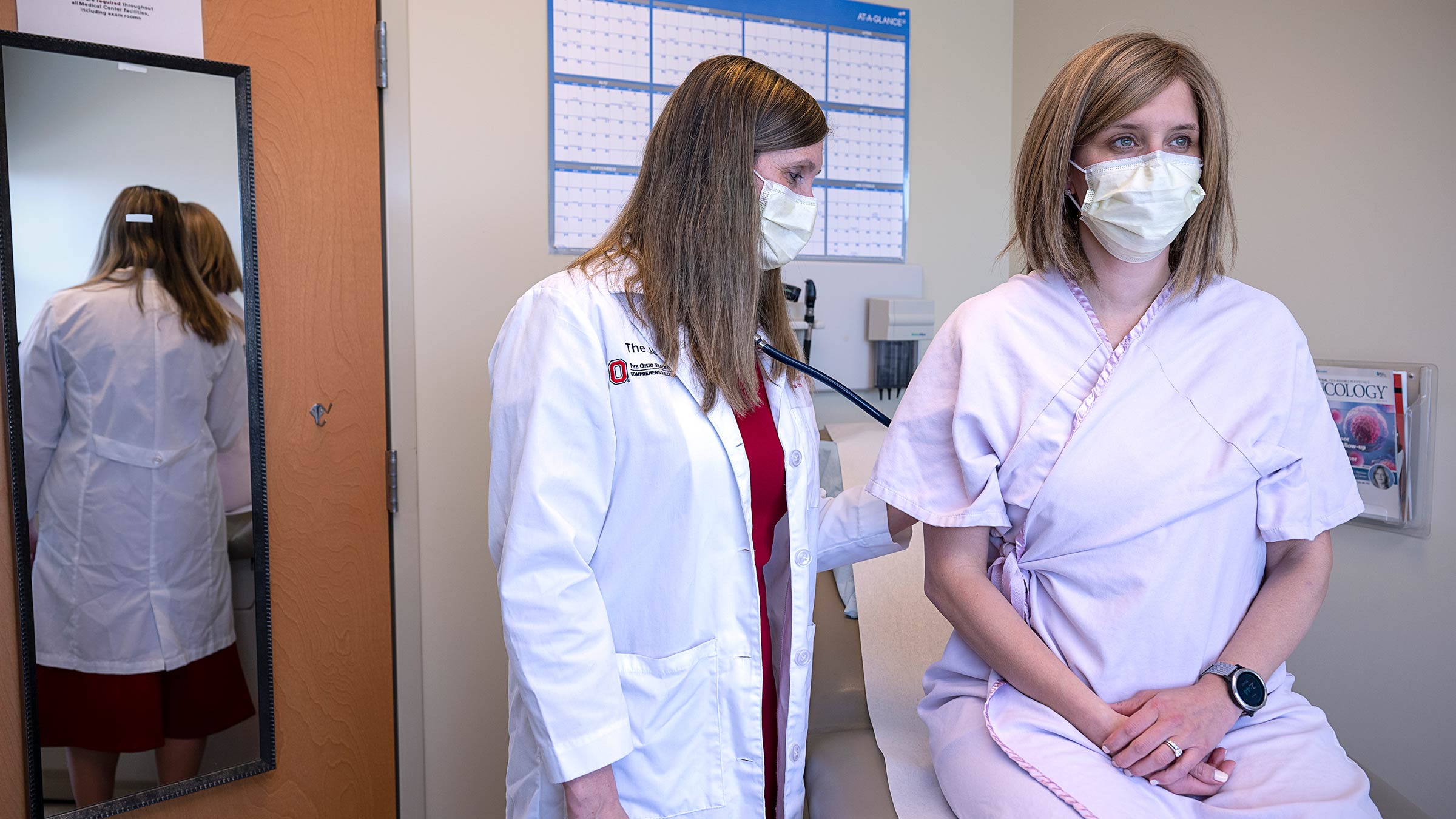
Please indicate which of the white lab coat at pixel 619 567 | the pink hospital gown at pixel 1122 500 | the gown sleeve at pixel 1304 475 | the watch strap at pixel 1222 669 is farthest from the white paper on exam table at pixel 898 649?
the gown sleeve at pixel 1304 475

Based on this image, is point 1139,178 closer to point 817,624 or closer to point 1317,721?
point 1317,721

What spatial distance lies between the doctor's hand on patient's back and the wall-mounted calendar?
A: 1.17 m

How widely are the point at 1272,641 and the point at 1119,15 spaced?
4.76ft

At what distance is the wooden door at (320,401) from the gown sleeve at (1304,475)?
155cm

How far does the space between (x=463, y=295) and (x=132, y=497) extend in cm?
68

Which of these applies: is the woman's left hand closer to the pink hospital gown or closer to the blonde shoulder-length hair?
the pink hospital gown

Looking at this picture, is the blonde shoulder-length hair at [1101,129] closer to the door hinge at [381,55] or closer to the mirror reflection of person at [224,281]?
the door hinge at [381,55]

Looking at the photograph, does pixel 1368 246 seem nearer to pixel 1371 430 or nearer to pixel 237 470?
pixel 1371 430

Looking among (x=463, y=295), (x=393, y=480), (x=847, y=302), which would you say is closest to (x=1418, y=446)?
(x=847, y=302)

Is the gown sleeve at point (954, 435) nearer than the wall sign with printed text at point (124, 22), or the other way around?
the gown sleeve at point (954, 435)

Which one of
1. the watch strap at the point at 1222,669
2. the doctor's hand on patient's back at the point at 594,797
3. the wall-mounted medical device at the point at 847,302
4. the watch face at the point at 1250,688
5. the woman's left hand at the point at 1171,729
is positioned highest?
the wall-mounted medical device at the point at 847,302

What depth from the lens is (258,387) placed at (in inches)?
63.3

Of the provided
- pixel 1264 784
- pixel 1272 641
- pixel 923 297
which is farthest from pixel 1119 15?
pixel 1264 784

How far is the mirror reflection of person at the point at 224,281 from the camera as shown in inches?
59.7
